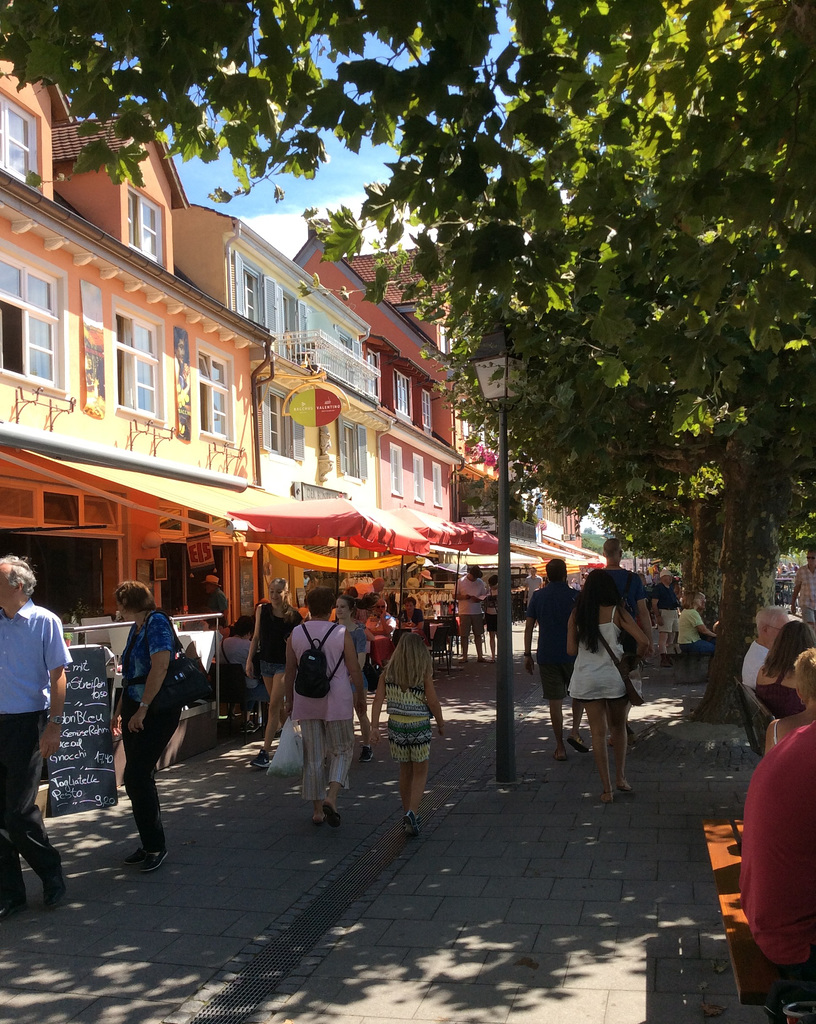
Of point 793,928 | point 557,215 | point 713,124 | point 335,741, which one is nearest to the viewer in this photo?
point 793,928

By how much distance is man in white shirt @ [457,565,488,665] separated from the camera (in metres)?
19.9

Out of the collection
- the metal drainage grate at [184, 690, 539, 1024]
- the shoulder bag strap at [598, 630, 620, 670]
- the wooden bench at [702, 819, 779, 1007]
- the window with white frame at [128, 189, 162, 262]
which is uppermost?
the window with white frame at [128, 189, 162, 262]

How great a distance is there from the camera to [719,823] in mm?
5039

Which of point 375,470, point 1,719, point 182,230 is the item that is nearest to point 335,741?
point 1,719

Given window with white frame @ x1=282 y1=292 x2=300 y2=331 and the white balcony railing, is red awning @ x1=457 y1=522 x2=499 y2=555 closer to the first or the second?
the white balcony railing

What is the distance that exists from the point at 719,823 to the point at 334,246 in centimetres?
353

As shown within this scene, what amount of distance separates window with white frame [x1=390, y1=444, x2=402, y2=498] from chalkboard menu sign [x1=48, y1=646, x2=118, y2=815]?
23.7 metres

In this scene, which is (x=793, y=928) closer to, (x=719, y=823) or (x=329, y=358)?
(x=719, y=823)

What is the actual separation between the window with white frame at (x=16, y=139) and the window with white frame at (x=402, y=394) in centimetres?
1926

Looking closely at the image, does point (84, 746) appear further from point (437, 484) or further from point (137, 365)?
point (437, 484)

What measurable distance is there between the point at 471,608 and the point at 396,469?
1229 cm

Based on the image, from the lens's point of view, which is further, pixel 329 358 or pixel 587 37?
pixel 329 358

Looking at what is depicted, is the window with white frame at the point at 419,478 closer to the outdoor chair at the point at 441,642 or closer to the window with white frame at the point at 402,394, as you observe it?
the window with white frame at the point at 402,394

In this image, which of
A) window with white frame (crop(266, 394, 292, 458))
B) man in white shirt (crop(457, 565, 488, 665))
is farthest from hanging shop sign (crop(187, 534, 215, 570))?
man in white shirt (crop(457, 565, 488, 665))
